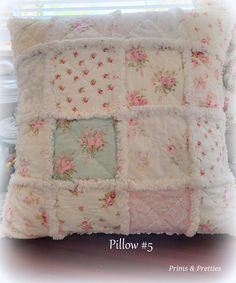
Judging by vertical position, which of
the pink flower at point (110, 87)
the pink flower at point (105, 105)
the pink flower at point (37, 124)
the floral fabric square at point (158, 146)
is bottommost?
the floral fabric square at point (158, 146)

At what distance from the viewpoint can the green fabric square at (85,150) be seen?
698 millimetres

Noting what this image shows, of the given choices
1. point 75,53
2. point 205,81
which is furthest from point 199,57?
point 75,53

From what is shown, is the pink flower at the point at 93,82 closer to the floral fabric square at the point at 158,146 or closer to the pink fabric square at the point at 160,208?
the floral fabric square at the point at 158,146

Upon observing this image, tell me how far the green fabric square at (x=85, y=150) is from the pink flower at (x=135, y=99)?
0.06 metres

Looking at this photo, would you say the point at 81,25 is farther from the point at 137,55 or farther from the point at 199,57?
the point at 199,57

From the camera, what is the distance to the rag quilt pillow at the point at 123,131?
697mm

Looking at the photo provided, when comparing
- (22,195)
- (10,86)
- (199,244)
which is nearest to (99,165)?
(22,195)

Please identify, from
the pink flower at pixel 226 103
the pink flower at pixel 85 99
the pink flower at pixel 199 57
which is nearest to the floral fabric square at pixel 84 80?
the pink flower at pixel 85 99

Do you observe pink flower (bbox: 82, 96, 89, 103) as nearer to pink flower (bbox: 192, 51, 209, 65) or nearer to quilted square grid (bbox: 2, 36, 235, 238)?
quilted square grid (bbox: 2, 36, 235, 238)

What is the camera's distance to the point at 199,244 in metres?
0.77

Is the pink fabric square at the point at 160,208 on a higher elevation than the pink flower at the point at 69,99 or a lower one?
lower

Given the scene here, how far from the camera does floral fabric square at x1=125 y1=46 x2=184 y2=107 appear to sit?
2.34ft

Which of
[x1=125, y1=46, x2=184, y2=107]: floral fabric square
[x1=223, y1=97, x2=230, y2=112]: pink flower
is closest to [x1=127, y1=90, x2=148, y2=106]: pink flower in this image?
[x1=125, y1=46, x2=184, y2=107]: floral fabric square

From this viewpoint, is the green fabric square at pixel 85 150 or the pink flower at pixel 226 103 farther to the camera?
the pink flower at pixel 226 103
